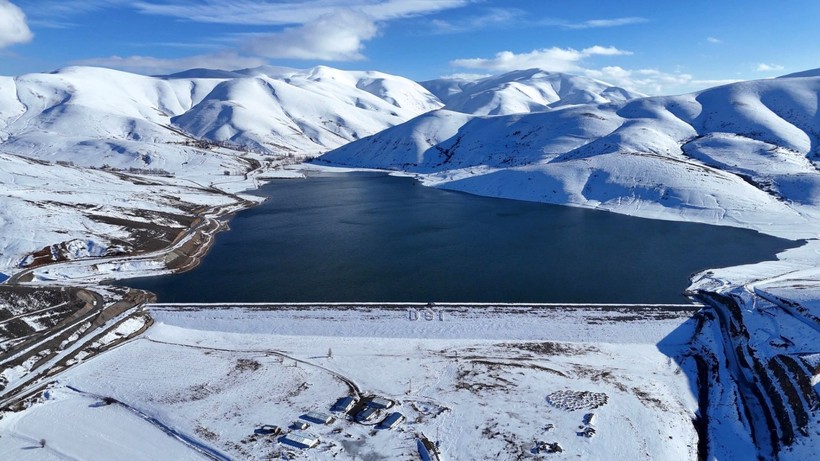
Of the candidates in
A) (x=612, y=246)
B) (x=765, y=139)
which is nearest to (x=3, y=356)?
(x=612, y=246)

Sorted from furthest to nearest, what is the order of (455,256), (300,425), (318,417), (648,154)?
(648,154)
(455,256)
(318,417)
(300,425)

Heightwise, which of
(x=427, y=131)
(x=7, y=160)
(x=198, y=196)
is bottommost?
(x=198, y=196)

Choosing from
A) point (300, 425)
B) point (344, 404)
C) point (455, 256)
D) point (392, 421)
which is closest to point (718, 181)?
point (455, 256)

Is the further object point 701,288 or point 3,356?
point 701,288

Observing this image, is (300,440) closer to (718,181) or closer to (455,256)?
(455,256)

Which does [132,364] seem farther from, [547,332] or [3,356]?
[547,332]

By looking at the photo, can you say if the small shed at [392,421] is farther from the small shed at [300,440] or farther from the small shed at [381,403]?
the small shed at [300,440]

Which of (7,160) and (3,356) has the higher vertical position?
(7,160)
